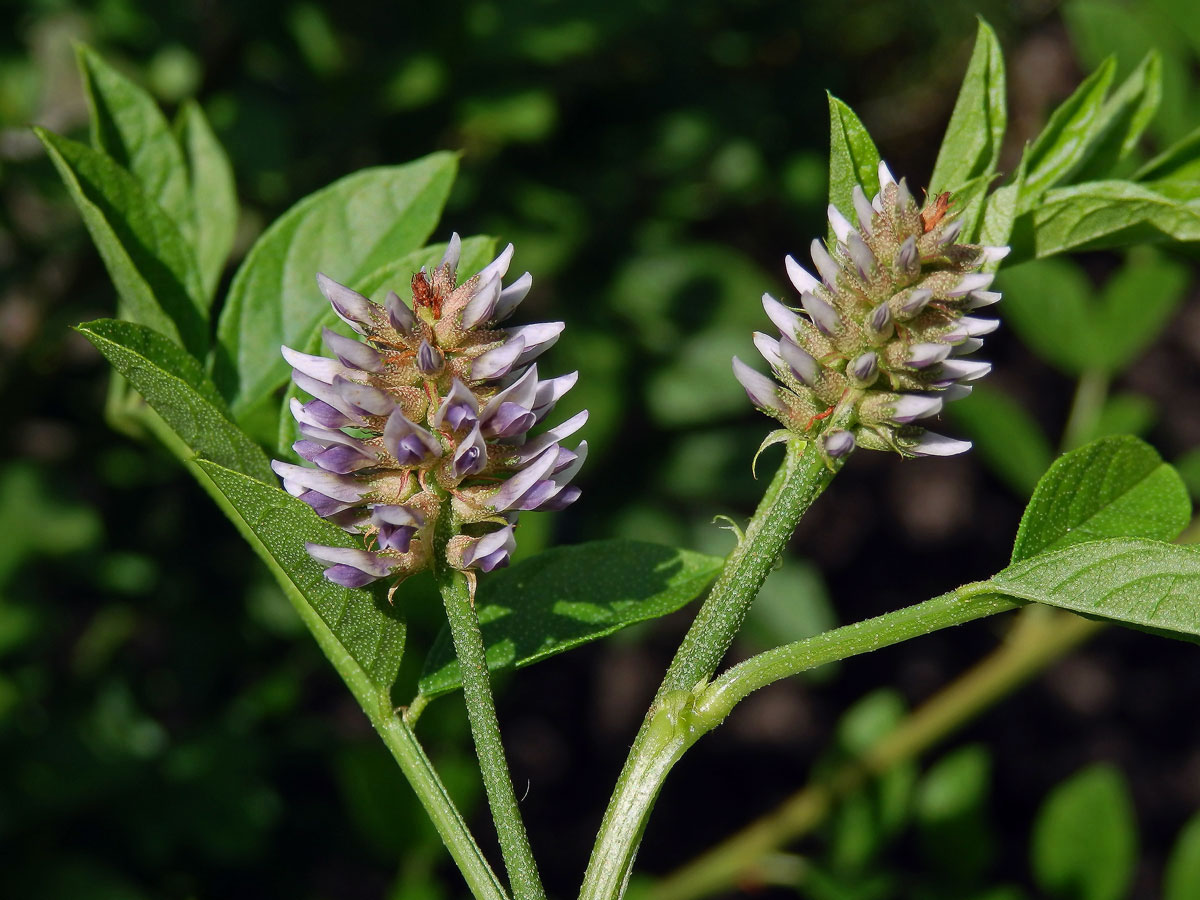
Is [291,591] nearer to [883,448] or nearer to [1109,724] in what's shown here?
[883,448]

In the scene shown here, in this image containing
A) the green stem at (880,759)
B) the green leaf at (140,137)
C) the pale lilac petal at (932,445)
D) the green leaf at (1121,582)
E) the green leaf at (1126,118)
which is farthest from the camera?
the green stem at (880,759)

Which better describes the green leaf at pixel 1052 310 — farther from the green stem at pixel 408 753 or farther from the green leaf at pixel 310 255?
the green stem at pixel 408 753

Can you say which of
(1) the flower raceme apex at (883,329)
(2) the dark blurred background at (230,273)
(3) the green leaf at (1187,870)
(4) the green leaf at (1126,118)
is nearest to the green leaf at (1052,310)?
(2) the dark blurred background at (230,273)

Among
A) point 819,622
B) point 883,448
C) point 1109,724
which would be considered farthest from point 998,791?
point 883,448

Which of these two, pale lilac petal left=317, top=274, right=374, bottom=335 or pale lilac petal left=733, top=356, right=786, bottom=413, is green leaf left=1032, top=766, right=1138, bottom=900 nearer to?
pale lilac petal left=733, top=356, right=786, bottom=413

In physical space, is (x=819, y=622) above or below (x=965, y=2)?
below

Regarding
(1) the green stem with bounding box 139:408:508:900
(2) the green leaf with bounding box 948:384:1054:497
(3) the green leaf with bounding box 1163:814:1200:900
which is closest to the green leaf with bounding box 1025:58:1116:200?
(1) the green stem with bounding box 139:408:508:900

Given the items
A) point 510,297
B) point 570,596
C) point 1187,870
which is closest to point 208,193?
point 510,297
